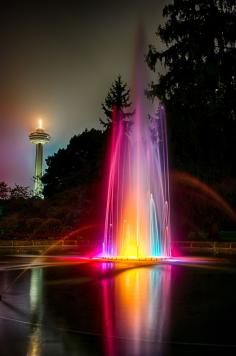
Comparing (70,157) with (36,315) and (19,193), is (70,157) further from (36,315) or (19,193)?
(36,315)

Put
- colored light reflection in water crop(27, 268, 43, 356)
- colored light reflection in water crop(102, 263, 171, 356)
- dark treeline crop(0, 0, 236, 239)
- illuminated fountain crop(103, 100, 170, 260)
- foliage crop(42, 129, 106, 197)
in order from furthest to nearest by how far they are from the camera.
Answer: foliage crop(42, 129, 106, 197) → dark treeline crop(0, 0, 236, 239) → illuminated fountain crop(103, 100, 170, 260) → colored light reflection in water crop(102, 263, 171, 356) → colored light reflection in water crop(27, 268, 43, 356)

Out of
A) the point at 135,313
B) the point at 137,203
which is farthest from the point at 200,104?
the point at 135,313

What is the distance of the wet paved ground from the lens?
6035mm

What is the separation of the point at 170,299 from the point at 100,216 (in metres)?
27.5

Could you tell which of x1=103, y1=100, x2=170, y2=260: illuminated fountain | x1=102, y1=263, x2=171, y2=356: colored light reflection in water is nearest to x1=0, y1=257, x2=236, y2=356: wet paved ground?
x1=102, y1=263, x2=171, y2=356: colored light reflection in water

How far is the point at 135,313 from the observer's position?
8.10m

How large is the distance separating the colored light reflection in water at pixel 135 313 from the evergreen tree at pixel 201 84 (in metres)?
19.2

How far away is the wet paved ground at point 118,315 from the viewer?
6.04 metres

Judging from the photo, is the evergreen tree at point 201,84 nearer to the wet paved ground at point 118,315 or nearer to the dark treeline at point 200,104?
the dark treeline at point 200,104

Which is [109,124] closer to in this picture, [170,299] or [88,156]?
[88,156]

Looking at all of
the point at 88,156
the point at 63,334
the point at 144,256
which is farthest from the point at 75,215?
the point at 63,334

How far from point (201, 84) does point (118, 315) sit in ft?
82.2

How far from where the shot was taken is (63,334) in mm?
6645

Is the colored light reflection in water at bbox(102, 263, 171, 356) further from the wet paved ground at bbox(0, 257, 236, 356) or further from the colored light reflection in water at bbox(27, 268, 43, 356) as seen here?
the colored light reflection in water at bbox(27, 268, 43, 356)
